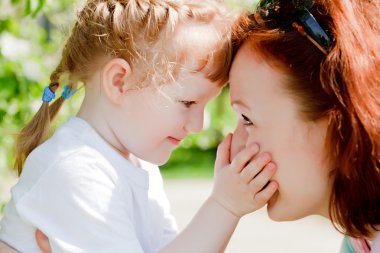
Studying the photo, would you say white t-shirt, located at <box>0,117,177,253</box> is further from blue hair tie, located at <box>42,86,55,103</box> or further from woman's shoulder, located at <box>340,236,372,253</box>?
woman's shoulder, located at <box>340,236,372,253</box>

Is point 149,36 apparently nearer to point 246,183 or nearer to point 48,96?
point 48,96

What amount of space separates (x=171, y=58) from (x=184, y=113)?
0.20 m

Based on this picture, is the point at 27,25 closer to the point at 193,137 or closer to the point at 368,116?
the point at 368,116

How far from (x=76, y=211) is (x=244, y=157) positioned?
58 centimetres

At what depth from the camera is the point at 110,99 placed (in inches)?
109

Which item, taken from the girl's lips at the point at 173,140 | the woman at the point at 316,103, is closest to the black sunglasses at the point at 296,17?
the woman at the point at 316,103

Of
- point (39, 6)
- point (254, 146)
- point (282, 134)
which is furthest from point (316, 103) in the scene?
point (39, 6)

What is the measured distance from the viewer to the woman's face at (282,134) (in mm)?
2531

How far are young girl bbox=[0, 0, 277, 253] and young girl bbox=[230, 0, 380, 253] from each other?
0.09 metres

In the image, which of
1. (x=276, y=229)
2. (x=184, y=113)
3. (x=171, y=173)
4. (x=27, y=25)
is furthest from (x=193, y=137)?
(x=184, y=113)

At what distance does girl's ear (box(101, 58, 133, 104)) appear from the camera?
2.73 meters

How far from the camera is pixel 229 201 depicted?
8.66ft

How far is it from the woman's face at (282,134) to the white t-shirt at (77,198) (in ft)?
1.56

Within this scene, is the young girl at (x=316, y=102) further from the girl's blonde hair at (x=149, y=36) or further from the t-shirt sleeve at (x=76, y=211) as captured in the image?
the t-shirt sleeve at (x=76, y=211)
